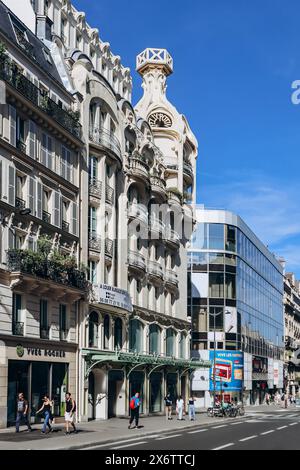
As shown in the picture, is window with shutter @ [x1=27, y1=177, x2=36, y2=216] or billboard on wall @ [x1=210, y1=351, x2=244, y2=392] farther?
billboard on wall @ [x1=210, y1=351, x2=244, y2=392]

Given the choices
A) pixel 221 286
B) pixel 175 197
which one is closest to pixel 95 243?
pixel 175 197

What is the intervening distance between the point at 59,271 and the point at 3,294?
16.8ft

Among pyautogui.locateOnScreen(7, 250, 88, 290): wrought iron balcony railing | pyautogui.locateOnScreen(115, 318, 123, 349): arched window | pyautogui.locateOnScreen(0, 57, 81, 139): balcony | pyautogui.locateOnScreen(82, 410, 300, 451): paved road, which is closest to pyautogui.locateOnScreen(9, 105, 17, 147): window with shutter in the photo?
pyautogui.locateOnScreen(0, 57, 81, 139): balcony

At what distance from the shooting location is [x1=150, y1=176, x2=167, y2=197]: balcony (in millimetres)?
57781

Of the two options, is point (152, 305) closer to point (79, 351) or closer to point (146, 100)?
point (79, 351)

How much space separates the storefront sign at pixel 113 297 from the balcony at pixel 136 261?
3.59 m

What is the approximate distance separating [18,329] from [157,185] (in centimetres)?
2366

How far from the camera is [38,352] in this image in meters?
39.2

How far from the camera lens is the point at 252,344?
8994 cm

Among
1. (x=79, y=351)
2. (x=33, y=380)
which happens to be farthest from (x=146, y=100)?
(x=33, y=380)

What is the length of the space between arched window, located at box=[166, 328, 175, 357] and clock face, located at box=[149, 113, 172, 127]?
18000 millimetres

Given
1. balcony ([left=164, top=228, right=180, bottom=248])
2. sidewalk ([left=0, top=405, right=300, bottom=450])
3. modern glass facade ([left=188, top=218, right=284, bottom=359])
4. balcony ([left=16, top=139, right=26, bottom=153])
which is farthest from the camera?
modern glass facade ([left=188, top=218, right=284, bottom=359])

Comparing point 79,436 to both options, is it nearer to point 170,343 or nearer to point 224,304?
point 170,343

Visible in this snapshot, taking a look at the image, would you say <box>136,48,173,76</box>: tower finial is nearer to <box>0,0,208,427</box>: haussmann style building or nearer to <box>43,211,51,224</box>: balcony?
<box>0,0,208,427</box>: haussmann style building
